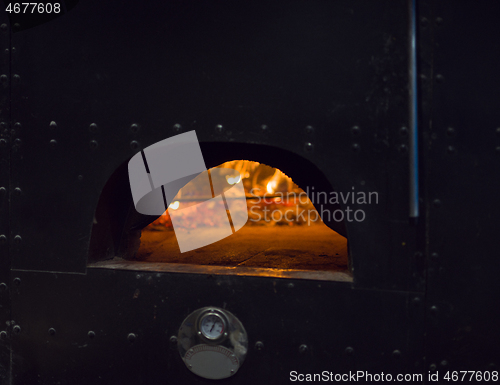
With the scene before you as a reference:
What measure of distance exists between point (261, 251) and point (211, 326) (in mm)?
807

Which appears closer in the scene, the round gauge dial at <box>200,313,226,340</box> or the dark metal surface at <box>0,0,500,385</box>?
the dark metal surface at <box>0,0,500,385</box>

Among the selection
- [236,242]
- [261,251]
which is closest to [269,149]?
[261,251]

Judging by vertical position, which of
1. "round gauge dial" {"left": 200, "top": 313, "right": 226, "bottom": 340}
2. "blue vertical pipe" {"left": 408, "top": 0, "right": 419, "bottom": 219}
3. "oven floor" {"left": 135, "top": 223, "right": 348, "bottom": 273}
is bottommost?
"round gauge dial" {"left": 200, "top": 313, "right": 226, "bottom": 340}

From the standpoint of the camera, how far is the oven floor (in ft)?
5.89

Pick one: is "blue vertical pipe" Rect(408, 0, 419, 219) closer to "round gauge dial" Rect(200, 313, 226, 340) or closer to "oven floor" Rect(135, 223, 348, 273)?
"oven floor" Rect(135, 223, 348, 273)

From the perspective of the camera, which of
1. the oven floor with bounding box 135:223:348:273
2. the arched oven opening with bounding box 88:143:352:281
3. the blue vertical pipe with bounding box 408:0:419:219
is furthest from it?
the oven floor with bounding box 135:223:348:273

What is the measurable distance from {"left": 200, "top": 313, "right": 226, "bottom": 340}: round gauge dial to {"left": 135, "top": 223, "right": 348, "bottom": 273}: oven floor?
0.40 meters

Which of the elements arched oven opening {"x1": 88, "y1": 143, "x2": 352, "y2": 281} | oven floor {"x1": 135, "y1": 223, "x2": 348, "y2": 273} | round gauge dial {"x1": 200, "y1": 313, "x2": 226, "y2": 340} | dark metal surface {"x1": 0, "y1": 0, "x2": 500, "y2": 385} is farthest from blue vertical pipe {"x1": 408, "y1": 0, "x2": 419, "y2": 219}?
round gauge dial {"x1": 200, "y1": 313, "x2": 226, "y2": 340}

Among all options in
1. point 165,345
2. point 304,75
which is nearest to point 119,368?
point 165,345

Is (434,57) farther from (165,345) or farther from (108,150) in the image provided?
(165,345)

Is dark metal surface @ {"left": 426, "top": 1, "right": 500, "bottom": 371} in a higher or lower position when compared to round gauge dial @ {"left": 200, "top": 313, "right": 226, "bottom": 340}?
higher

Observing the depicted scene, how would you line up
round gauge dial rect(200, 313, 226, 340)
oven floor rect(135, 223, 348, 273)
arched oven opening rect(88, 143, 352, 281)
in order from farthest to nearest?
oven floor rect(135, 223, 348, 273), arched oven opening rect(88, 143, 352, 281), round gauge dial rect(200, 313, 226, 340)

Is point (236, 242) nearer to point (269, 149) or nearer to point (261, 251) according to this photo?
point (261, 251)

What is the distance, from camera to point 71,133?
4.86 ft
